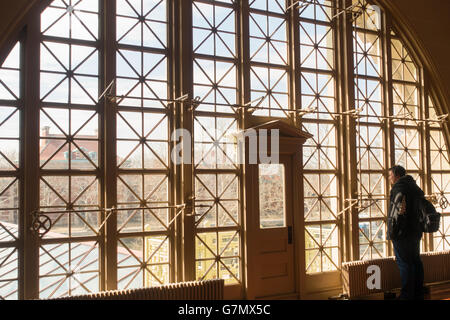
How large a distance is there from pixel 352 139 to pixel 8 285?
525 cm

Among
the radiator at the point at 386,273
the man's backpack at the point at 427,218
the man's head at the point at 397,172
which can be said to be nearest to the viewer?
the man's backpack at the point at 427,218

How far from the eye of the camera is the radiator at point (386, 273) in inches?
266

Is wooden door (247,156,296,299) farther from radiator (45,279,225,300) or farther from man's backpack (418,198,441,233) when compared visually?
man's backpack (418,198,441,233)

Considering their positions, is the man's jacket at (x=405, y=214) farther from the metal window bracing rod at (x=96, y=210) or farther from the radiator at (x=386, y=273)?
the metal window bracing rod at (x=96, y=210)

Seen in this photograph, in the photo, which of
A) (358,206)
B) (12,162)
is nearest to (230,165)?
(358,206)

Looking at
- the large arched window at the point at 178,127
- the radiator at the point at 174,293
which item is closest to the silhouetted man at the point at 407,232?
the large arched window at the point at 178,127

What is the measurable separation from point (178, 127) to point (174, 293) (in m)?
2.11

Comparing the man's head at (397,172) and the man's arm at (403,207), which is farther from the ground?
the man's head at (397,172)

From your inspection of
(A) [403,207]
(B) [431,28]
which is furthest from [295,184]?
(B) [431,28]

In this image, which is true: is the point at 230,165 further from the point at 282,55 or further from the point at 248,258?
the point at 282,55

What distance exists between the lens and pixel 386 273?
701cm

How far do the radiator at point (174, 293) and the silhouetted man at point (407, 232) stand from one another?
7.78 feet

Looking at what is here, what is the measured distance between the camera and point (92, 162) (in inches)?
216

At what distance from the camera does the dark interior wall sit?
784 cm
